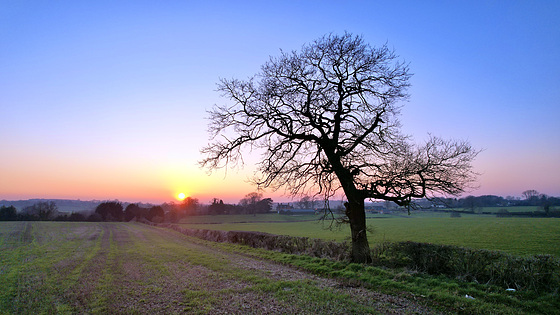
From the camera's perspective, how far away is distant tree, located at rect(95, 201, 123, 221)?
91481 millimetres

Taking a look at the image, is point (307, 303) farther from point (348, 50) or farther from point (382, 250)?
point (348, 50)

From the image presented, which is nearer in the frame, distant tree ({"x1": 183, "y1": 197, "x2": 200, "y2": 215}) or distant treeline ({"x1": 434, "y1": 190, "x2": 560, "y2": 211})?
distant treeline ({"x1": 434, "y1": 190, "x2": 560, "y2": 211})

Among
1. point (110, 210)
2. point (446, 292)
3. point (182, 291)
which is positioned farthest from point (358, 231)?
point (110, 210)

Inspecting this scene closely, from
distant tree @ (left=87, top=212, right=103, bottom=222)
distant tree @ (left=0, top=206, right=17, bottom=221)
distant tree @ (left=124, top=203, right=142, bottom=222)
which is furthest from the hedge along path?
distant tree @ (left=124, top=203, right=142, bottom=222)

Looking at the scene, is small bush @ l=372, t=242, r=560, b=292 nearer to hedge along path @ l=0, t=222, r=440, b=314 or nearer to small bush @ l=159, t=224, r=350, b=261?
small bush @ l=159, t=224, r=350, b=261

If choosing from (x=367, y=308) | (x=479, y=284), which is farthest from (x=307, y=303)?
(x=479, y=284)

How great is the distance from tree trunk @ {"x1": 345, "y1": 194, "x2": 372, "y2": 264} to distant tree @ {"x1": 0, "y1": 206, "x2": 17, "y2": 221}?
9488cm

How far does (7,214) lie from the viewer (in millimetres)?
73188

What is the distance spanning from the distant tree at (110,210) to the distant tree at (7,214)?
67.6ft

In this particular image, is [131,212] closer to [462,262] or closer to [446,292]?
[462,262]

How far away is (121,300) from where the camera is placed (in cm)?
796

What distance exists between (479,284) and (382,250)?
4164mm

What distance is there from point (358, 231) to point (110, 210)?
101717 mm

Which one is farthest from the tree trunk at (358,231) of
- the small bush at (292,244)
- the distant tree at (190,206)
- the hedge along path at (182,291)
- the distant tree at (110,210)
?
the distant tree at (110,210)
